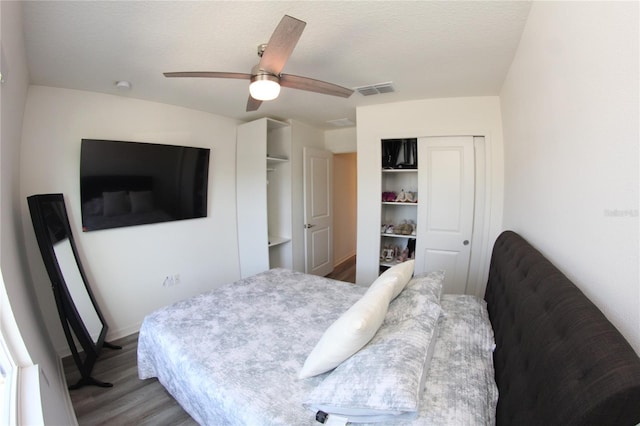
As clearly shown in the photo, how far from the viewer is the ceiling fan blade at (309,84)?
5.42 feet

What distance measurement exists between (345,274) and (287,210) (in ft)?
5.38

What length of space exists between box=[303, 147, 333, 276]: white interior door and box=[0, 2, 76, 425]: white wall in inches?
105

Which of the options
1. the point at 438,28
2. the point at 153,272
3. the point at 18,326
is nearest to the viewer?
the point at 18,326

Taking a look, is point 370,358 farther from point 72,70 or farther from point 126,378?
point 72,70

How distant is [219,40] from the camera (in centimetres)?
167

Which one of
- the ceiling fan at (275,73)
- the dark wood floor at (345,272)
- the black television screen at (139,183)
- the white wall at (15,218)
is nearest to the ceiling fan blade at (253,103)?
the ceiling fan at (275,73)

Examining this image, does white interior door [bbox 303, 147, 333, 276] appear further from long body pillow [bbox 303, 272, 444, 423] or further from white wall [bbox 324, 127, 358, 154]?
long body pillow [bbox 303, 272, 444, 423]

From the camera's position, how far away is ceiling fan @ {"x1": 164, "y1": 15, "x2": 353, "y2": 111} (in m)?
1.23

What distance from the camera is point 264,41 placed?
1.70 metres

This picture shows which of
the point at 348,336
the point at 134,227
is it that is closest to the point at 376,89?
the point at 348,336

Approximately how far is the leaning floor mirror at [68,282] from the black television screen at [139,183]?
252 millimetres

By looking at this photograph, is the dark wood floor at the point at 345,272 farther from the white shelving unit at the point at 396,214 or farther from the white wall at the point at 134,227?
the white wall at the point at 134,227

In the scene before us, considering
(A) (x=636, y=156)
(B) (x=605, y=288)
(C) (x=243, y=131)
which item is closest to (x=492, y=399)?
(B) (x=605, y=288)

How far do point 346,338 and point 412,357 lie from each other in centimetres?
27
